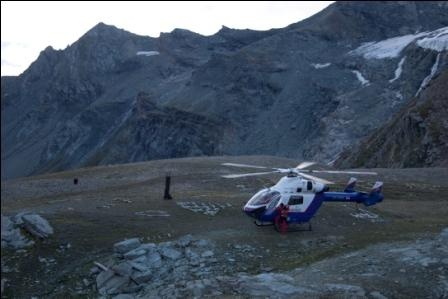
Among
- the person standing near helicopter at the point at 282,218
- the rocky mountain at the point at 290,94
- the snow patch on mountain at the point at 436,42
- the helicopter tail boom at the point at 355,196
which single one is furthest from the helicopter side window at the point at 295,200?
the snow patch on mountain at the point at 436,42

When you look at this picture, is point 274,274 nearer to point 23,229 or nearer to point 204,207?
point 204,207

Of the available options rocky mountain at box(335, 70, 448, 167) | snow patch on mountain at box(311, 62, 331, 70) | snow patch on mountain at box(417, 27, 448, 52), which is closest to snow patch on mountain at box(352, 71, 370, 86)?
snow patch on mountain at box(311, 62, 331, 70)

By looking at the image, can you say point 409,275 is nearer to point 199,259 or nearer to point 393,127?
point 199,259

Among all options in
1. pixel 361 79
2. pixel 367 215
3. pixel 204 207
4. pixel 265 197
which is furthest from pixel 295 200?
pixel 361 79

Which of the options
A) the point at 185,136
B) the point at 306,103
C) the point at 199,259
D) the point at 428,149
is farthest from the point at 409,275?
the point at 185,136

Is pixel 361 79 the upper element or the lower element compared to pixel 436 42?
lower

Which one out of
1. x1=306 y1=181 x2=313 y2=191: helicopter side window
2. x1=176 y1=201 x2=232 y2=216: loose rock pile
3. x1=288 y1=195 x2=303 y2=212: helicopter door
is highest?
x1=306 y1=181 x2=313 y2=191: helicopter side window

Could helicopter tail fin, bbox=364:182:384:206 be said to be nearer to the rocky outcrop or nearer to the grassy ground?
the grassy ground
